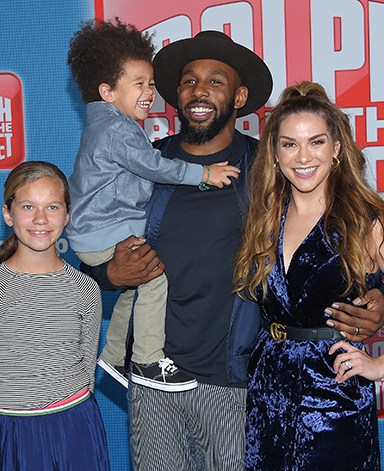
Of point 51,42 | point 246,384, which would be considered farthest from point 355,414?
point 51,42

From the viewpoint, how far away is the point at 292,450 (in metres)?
2.57

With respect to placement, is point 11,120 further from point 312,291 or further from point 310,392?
point 310,392

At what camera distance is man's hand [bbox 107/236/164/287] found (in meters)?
2.87

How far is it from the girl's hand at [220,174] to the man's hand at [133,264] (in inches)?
12.9

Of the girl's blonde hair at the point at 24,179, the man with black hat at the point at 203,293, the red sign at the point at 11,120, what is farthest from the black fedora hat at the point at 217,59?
the red sign at the point at 11,120

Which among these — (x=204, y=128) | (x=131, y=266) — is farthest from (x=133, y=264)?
(x=204, y=128)

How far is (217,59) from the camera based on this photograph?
310 cm

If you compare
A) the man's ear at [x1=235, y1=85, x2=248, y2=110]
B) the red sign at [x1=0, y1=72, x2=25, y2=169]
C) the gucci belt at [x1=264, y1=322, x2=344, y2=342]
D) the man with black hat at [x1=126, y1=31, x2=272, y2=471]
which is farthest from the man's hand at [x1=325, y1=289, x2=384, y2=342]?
the red sign at [x1=0, y1=72, x2=25, y2=169]

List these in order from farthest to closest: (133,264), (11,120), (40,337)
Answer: (11,120) < (133,264) < (40,337)

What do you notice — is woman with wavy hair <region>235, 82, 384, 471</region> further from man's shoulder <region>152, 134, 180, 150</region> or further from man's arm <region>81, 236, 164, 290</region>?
man's shoulder <region>152, 134, 180, 150</region>

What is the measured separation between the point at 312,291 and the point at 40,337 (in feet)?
3.06

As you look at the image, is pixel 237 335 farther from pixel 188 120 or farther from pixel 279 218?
pixel 188 120

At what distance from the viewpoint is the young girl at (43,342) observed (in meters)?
2.74

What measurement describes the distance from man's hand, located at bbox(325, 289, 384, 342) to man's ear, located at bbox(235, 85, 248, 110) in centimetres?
97
